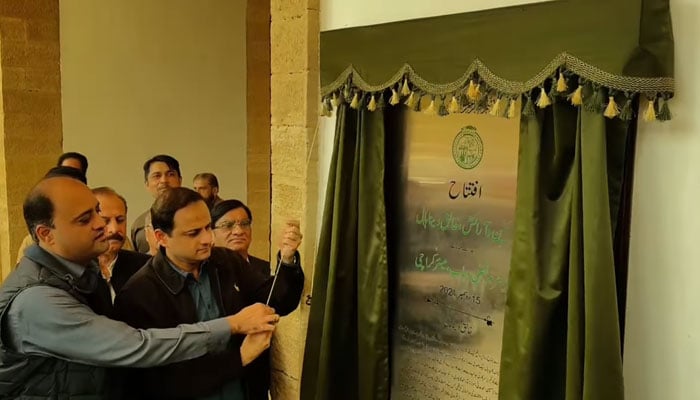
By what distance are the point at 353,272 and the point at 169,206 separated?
0.72m

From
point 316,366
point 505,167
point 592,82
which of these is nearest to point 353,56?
point 505,167

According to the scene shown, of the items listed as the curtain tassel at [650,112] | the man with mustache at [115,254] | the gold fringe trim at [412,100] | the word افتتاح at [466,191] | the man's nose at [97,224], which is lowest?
the man with mustache at [115,254]

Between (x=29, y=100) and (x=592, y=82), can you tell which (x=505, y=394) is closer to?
(x=592, y=82)

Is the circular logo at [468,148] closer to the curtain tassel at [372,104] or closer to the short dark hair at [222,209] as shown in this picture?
the curtain tassel at [372,104]

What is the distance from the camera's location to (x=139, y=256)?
2789mm

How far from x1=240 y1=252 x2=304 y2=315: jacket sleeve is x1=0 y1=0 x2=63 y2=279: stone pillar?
281cm

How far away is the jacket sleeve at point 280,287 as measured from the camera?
2.58 metres

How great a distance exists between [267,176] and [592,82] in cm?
422

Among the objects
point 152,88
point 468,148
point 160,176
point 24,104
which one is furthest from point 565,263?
point 152,88

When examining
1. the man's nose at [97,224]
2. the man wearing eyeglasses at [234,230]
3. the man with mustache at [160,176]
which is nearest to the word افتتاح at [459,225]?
the man wearing eyeglasses at [234,230]

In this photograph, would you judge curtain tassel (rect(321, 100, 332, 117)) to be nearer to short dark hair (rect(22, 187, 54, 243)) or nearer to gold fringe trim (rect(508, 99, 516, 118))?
gold fringe trim (rect(508, 99, 516, 118))

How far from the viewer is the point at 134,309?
7.16ft

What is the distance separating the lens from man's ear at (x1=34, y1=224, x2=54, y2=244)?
2029 millimetres

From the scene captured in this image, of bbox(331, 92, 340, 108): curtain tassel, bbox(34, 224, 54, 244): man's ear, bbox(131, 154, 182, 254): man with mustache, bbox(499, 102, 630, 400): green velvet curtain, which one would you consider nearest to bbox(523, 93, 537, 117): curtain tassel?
bbox(499, 102, 630, 400): green velvet curtain
